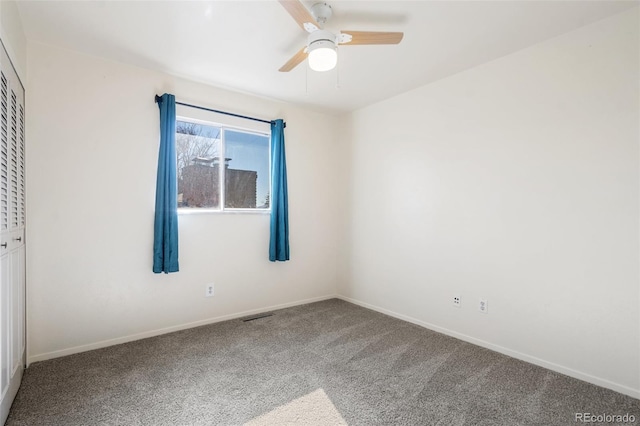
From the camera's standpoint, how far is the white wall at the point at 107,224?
245 cm

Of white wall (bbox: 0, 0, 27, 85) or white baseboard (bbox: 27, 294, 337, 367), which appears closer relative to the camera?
white wall (bbox: 0, 0, 27, 85)

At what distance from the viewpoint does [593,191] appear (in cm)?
218

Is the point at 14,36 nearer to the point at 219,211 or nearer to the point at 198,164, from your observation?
the point at 198,164

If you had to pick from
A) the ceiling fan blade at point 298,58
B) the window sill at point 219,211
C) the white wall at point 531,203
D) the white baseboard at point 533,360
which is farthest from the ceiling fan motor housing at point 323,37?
the white baseboard at point 533,360

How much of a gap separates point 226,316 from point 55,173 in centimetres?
198

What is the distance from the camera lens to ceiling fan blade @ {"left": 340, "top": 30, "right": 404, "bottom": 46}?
1922mm

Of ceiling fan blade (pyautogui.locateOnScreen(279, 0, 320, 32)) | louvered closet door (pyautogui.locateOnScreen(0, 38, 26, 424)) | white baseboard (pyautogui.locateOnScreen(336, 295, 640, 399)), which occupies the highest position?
ceiling fan blade (pyautogui.locateOnScreen(279, 0, 320, 32))

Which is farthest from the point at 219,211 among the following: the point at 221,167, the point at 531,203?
the point at 531,203

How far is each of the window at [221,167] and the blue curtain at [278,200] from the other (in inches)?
5.1

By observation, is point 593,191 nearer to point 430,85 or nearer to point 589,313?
point 589,313

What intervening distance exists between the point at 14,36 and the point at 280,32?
166 centimetres

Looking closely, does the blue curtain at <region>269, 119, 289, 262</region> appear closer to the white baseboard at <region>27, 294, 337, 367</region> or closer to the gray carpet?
the white baseboard at <region>27, 294, 337, 367</region>

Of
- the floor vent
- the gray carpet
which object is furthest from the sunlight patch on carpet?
the floor vent

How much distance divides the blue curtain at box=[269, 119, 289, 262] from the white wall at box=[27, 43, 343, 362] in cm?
17
